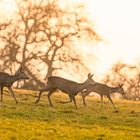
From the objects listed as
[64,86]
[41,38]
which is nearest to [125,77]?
[41,38]

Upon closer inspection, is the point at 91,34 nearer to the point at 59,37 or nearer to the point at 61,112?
the point at 59,37

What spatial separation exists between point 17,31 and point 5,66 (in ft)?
15.4

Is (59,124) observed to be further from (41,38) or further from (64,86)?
(41,38)

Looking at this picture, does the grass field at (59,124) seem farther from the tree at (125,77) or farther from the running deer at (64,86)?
the tree at (125,77)

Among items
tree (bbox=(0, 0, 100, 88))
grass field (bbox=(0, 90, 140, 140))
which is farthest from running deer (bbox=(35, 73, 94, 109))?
tree (bbox=(0, 0, 100, 88))

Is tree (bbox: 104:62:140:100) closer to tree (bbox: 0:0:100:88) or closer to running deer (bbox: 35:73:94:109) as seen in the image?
tree (bbox: 0:0:100:88)

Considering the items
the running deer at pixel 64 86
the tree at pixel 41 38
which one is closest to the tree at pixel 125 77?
the tree at pixel 41 38

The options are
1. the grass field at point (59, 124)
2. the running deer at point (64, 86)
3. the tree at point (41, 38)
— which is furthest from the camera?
the tree at point (41, 38)

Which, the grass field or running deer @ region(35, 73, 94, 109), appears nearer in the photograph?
the grass field

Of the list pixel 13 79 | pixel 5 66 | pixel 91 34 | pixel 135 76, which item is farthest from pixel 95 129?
pixel 135 76

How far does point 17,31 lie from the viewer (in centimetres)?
6369

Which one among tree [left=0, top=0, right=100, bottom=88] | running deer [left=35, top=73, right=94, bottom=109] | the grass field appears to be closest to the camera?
the grass field

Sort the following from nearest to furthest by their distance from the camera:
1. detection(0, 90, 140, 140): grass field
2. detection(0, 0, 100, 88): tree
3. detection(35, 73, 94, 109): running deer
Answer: detection(0, 90, 140, 140): grass field → detection(35, 73, 94, 109): running deer → detection(0, 0, 100, 88): tree

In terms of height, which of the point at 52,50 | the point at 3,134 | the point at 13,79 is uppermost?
the point at 52,50
